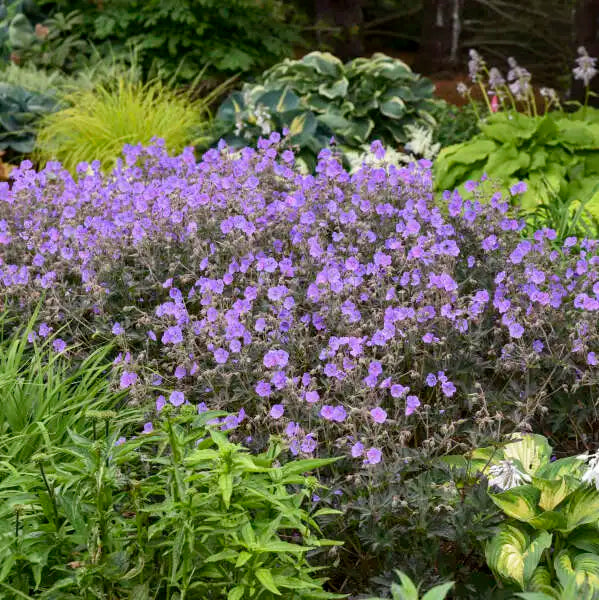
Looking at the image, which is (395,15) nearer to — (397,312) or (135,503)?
(397,312)

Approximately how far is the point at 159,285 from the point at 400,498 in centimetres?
121

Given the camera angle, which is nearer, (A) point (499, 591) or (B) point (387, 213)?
(A) point (499, 591)

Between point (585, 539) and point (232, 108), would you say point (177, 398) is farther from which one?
point (232, 108)

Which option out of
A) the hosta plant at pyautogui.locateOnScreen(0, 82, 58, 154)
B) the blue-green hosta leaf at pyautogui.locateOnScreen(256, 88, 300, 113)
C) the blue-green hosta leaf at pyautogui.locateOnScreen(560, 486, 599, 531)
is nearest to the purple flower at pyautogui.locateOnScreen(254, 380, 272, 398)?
the blue-green hosta leaf at pyautogui.locateOnScreen(560, 486, 599, 531)

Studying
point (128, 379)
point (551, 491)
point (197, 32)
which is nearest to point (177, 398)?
point (128, 379)

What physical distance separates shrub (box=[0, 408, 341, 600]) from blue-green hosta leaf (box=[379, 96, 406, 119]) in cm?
473

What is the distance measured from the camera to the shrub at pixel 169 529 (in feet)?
6.13

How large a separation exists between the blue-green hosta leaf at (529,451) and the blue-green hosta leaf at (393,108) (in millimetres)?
4368

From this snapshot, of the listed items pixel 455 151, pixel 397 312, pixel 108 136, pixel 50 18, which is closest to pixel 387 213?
pixel 397 312

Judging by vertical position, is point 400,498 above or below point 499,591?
above

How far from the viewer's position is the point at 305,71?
265 inches

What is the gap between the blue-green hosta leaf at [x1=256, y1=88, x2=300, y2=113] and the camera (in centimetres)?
602

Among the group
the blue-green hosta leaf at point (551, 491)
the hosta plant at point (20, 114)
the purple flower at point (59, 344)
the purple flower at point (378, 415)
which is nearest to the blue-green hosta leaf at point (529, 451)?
the blue-green hosta leaf at point (551, 491)

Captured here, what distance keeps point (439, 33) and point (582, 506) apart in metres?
8.92
